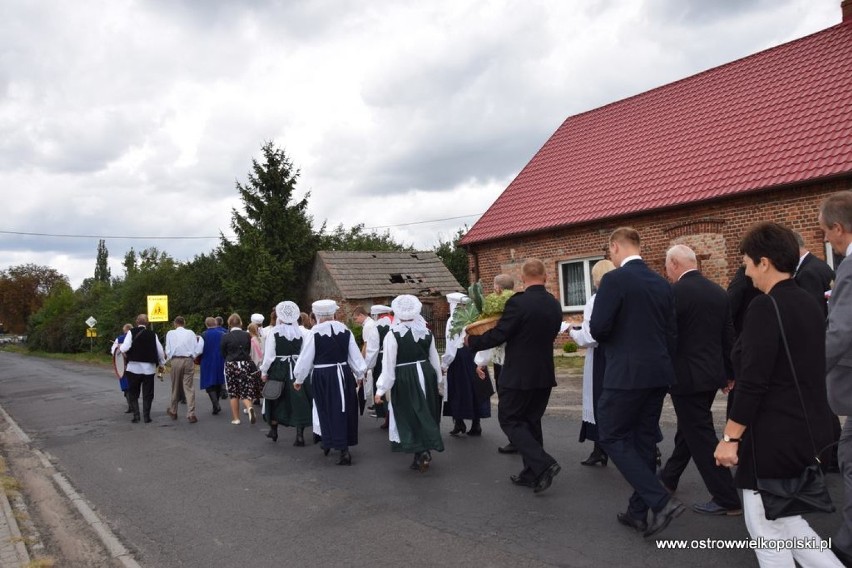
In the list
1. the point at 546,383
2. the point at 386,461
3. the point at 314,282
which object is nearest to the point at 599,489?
the point at 546,383

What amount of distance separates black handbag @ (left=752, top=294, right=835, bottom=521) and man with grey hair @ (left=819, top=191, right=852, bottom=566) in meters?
0.21

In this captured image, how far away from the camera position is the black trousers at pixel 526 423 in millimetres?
5879

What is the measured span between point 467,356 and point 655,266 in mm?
9159

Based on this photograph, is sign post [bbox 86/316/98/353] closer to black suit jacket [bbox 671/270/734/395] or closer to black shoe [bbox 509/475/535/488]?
black shoe [bbox 509/475/535/488]

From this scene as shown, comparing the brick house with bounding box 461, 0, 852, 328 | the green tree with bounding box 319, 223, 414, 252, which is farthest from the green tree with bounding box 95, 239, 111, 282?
the brick house with bounding box 461, 0, 852, 328

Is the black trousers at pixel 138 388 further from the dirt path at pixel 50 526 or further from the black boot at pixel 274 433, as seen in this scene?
the black boot at pixel 274 433

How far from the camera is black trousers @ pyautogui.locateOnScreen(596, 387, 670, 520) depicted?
4.65 metres

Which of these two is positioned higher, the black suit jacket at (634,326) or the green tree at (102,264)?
the green tree at (102,264)

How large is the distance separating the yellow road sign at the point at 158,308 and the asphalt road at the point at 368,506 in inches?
954

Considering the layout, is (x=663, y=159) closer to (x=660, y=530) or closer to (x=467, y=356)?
(x=467, y=356)

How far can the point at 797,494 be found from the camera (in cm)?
337

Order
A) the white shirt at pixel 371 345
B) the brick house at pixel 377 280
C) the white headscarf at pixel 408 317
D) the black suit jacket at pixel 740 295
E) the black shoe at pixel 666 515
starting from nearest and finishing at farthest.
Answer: the black shoe at pixel 666 515, the black suit jacket at pixel 740 295, the white headscarf at pixel 408 317, the white shirt at pixel 371 345, the brick house at pixel 377 280

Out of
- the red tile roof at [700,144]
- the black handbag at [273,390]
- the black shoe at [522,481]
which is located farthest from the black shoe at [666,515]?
the red tile roof at [700,144]

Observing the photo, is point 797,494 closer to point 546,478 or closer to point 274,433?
point 546,478
